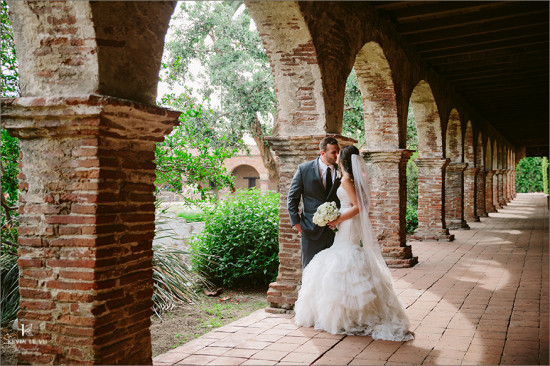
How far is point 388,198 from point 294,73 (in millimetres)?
3824

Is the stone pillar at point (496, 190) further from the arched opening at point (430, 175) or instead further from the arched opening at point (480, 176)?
the arched opening at point (430, 175)

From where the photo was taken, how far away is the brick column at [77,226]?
3043 millimetres

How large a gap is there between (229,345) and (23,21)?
116 inches

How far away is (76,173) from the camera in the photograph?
10.2 feet

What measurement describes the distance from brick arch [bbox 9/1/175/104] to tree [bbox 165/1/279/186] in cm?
1114

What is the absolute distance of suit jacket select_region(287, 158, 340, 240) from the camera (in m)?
5.03

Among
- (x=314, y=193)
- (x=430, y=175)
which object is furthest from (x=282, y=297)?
(x=430, y=175)

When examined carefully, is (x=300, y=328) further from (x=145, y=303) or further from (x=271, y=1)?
(x=271, y=1)

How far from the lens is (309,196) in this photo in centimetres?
510

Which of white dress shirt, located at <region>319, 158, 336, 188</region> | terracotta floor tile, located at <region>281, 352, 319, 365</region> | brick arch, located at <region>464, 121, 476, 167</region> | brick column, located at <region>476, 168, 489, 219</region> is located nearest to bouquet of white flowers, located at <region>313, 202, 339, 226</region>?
white dress shirt, located at <region>319, 158, 336, 188</region>

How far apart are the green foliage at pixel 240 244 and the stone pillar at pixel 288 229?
205cm

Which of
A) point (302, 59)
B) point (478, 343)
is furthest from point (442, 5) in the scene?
point (478, 343)

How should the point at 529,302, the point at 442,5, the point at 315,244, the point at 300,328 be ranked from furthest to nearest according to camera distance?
the point at 442,5
the point at 529,302
the point at 315,244
the point at 300,328

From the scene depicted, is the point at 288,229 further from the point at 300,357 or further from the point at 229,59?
the point at 229,59
